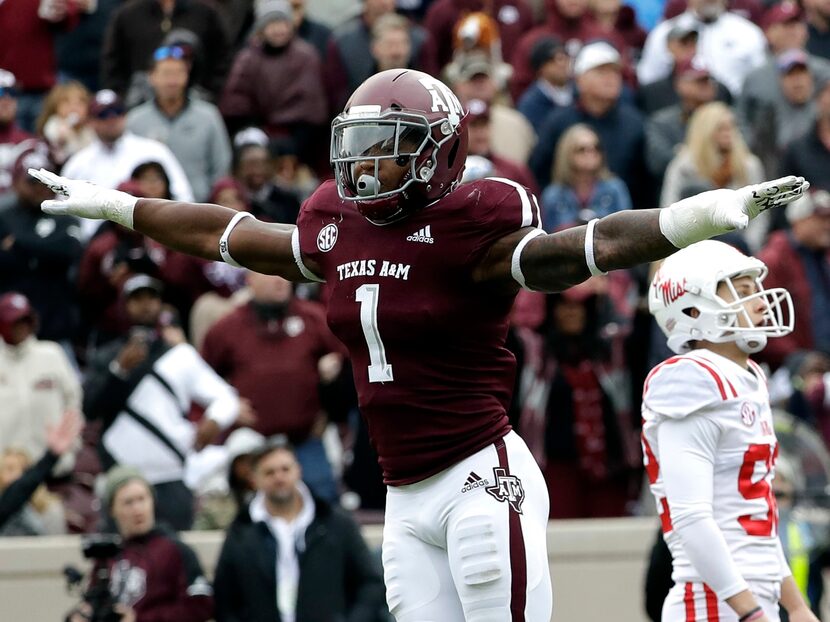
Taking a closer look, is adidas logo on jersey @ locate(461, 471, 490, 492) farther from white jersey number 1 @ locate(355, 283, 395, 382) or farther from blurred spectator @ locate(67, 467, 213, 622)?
blurred spectator @ locate(67, 467, 213, 622)

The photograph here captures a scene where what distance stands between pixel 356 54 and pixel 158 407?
12.6ft

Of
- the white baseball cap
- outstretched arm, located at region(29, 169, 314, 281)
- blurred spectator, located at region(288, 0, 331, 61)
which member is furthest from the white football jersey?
blurred spectator, located at region(288, 0, 331, 61)

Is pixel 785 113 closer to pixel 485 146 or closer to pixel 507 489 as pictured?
pixel 485 146

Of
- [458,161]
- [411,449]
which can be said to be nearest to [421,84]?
[458,161]

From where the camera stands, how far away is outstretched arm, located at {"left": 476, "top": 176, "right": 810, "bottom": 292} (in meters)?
4.38

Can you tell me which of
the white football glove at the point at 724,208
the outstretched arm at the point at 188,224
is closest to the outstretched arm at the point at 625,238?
the white football glove at the point at 724,208

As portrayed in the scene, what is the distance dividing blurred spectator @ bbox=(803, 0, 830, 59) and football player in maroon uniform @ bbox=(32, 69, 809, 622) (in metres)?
8.26

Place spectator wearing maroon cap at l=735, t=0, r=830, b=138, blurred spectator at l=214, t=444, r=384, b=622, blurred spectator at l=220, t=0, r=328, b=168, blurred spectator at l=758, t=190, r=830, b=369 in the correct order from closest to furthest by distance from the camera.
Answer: blurred spectator at l=214, t=444, r=384, b=622
blurred spectator at l=758, t=190, r=830, b=369
spectator wearing maroon cap at l=735, t=0, r=830, b=138
blurred spectator at l=220, t=0, r=328, b=168

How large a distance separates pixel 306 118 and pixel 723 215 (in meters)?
7.93

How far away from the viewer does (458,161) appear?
202 inches

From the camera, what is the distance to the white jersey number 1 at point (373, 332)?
4996 millimetres

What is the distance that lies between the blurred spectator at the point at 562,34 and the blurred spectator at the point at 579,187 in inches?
77.7

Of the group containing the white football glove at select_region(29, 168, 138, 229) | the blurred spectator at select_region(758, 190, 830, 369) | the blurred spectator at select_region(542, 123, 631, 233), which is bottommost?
the white football glove at select_region(29, 168, 138, 229)

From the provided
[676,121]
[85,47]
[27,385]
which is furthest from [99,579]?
[85,47]
